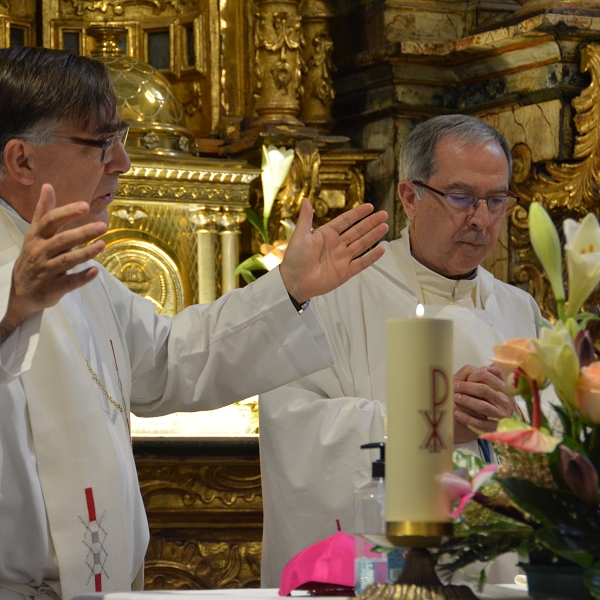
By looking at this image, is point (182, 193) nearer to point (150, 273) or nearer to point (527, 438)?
point (150, 273)

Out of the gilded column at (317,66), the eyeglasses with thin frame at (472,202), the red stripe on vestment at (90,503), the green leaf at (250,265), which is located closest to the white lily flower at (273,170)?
the green leaf at (250,265)

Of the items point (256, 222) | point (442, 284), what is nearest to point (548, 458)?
point (442, 284)

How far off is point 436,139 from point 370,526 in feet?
6.34

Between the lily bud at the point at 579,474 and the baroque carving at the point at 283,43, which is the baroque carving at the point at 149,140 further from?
the lily bud at the point at 579,474

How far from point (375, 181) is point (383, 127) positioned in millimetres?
245

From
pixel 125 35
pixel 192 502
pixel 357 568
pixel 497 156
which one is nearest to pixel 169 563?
pixel 192 502

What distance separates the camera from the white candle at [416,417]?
157 cm

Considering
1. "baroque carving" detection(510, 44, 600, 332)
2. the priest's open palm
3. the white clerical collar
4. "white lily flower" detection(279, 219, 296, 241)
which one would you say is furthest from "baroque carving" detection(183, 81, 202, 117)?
the priest's open palm

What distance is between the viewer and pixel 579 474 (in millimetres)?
1538

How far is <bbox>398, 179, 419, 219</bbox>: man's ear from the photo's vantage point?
146 inches

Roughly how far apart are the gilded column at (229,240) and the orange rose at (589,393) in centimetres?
367

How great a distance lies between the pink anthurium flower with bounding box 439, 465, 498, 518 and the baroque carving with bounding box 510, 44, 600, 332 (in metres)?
3.51

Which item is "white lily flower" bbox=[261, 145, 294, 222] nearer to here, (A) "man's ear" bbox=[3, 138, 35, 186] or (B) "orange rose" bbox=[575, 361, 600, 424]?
(A) "man's ear" bbox=[3, 138, 35, 186]

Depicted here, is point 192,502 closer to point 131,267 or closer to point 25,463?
point 131,267
